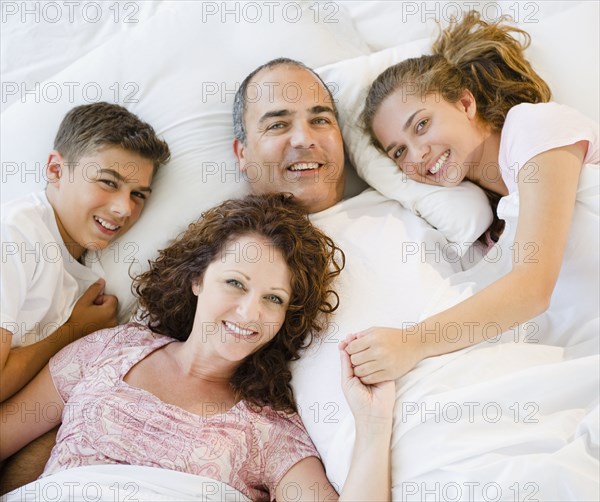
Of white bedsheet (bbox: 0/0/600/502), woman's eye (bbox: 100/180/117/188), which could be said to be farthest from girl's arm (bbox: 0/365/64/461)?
woman's eye (bbox: 100/180/117/188)

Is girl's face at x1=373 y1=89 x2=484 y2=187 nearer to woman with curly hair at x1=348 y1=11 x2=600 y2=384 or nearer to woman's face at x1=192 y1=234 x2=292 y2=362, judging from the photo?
woman with curly hair at x1=348 y1=11 x2=600 y2=384

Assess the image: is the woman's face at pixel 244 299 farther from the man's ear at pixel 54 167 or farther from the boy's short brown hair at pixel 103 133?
the man's ear at pixel 54 167

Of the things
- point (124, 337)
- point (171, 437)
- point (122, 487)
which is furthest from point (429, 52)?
point (122, 487)

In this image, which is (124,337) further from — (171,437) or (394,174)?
(394,174)

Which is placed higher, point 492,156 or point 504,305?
point 492,156

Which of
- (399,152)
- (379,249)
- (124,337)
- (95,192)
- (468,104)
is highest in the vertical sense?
(468,104)

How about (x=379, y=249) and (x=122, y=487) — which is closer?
(x=122, y=487)

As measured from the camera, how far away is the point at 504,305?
1.61m

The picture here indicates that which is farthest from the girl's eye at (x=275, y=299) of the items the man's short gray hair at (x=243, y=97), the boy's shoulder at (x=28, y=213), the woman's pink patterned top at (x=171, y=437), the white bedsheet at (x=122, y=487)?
the boy's shoulder at (x=28, y=213)

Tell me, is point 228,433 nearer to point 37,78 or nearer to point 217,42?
point 217,42

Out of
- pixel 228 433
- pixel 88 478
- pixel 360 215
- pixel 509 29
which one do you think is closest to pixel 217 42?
pixel 360 215

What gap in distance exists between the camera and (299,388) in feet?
5.66

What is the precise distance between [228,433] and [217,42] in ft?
3.99

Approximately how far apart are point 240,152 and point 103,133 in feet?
1.31
